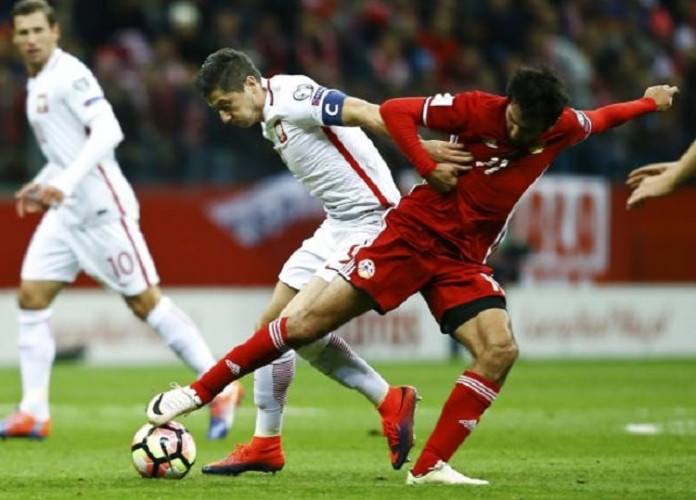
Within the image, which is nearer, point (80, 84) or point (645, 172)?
point (645, 172)

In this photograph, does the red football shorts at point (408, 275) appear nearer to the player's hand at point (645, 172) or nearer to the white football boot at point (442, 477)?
the white football boot at point (442, 477)

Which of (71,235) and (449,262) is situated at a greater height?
(449,262)

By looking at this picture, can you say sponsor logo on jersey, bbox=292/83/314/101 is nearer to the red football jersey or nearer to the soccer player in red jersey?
the soccer player in red jersey

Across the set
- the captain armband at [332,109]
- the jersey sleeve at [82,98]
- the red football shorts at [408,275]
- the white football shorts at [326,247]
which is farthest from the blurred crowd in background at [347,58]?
the red football shorts at [408,275]

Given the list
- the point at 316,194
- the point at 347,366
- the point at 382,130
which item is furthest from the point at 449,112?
the point at 347,366

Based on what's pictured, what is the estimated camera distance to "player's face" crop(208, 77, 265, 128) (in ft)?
25.5

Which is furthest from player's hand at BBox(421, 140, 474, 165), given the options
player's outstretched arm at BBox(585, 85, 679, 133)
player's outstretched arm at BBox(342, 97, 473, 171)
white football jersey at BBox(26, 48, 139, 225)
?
white football jersey at BBox(26, 48, 139, 225)

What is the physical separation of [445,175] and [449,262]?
411 mm

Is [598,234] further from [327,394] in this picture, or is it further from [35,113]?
[35,113]

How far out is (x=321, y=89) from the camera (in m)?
7.75

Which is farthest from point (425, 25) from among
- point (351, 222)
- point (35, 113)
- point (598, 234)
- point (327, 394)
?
point (351, 222)

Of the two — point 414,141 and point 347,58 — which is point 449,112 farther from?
point 347,58

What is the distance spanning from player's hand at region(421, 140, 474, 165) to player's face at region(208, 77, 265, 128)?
0.95 metres

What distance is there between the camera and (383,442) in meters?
9.77
